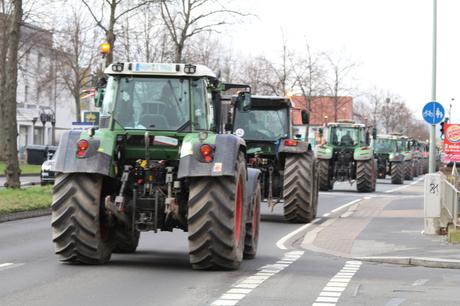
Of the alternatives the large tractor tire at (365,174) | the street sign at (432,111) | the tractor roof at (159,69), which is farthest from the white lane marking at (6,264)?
the large tractor tire at (365,174)

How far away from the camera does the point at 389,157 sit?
184ft

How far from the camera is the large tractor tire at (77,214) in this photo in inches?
476

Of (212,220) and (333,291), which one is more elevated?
(212,220)

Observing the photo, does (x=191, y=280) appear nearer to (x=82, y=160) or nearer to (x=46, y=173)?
(x=82, y=160)


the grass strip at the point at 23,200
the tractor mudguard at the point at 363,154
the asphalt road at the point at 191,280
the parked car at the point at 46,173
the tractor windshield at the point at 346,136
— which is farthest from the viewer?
the tractor windshield at the point at 346,136

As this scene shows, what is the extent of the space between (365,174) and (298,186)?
17.6 m

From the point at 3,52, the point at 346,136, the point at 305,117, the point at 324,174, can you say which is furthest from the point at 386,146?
the point at 305,117

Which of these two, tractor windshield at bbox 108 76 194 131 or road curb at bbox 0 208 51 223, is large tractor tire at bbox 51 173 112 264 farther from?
road curb at bbox 0 208 51 223

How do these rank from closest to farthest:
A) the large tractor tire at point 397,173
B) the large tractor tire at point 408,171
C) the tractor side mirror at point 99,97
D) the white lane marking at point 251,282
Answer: the white lane marking at point 251,282
the tractor side mirror at point 99,97
the large tractor tire at point 397,173
the large tractor tire at point 408,171

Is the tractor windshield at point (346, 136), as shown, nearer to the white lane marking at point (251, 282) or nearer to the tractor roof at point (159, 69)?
the white lane marking at point (251, 282)

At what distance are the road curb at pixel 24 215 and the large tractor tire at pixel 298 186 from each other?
6037 millimetres

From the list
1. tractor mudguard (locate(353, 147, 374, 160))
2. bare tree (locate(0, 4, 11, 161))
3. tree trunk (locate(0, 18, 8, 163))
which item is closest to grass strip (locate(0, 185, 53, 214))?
tractor mudguard (locate(353, 147, 374, 160))

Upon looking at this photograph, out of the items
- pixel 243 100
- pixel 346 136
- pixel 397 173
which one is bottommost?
pixel 397 173

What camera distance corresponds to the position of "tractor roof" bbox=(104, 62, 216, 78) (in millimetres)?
12945
